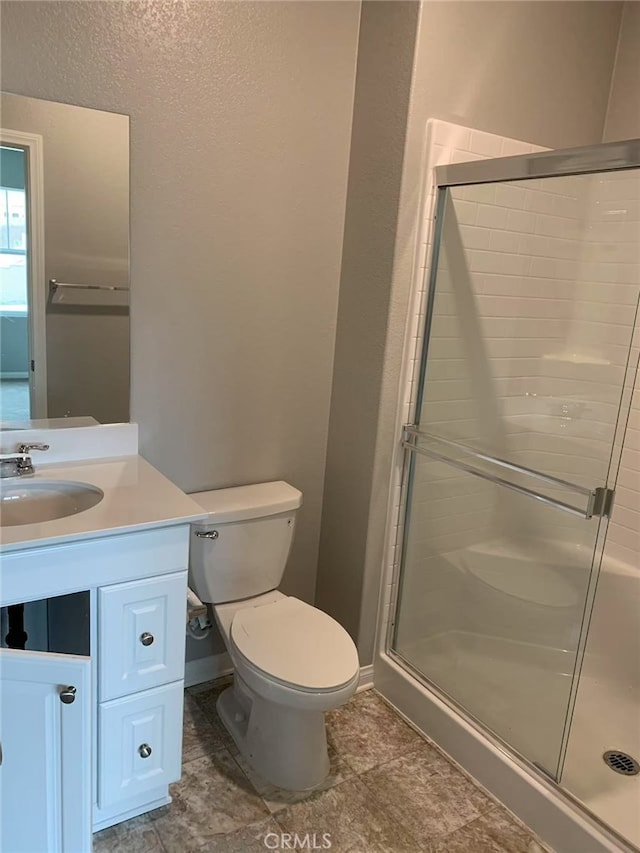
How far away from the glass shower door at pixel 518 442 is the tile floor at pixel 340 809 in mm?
215

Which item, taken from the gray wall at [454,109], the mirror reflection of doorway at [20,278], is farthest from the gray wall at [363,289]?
the mirror reflection of doorway at [20,278]

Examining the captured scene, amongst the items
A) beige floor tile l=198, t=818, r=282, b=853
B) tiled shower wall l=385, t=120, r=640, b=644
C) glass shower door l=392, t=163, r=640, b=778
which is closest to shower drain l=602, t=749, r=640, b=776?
glass shower door l=392, t=163, r=640, b=778

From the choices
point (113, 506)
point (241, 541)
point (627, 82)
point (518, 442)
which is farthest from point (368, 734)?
point (627, 82)

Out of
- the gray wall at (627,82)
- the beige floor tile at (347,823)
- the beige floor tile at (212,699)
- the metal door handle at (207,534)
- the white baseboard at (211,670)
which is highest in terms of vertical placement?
the gray wall at (627,82)

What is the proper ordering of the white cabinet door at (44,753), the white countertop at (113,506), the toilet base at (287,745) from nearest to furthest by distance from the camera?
the white cabinet door at (44,753), the white countertop at (113,506), the toilet base at (287,745)

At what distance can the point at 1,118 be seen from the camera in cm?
165

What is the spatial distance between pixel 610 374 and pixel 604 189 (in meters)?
0.50

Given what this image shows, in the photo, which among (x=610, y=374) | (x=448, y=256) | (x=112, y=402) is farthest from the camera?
(x=448, y=256)

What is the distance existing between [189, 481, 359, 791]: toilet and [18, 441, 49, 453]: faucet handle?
1.58 ft

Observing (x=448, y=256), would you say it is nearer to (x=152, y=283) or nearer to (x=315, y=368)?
(x=315, y=368)

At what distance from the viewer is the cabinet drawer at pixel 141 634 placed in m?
1.56

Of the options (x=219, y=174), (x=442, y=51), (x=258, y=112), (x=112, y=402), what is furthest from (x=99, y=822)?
(x=442, y=51)

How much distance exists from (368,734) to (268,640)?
0.55 m

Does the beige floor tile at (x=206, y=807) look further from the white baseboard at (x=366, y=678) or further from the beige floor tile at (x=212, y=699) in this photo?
the white baseboard at (x=366, y=678)
